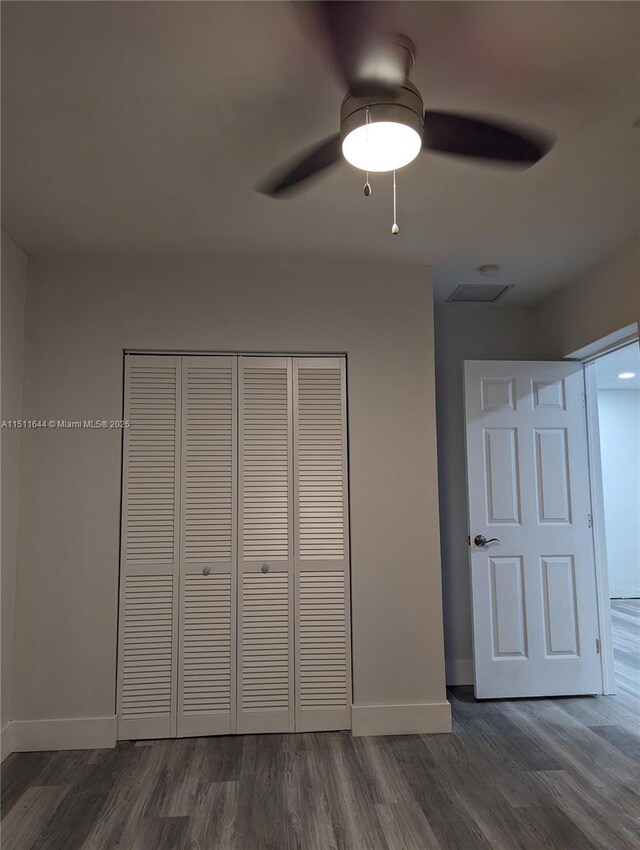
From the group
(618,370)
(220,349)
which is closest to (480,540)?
Answer: (220,349)

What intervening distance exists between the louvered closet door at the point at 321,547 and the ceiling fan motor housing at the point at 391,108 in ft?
6.23

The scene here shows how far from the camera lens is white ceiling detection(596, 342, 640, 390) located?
19.6 ft

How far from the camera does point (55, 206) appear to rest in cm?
278

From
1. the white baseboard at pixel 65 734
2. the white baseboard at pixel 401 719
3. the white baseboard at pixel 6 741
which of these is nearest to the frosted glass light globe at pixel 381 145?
the white baseboard at pixel 401 719

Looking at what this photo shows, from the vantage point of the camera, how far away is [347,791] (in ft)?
8.79

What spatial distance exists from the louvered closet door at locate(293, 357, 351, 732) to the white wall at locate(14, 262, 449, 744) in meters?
0.08

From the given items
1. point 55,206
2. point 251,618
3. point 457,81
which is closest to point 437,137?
point 457,81

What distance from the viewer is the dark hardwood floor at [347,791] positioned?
2324 mm

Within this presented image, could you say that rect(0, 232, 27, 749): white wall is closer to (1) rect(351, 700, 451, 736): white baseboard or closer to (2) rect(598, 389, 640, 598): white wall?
(1) rect(351, 700, 451, 736): white baseboard

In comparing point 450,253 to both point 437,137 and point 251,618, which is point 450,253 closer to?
point 437,137

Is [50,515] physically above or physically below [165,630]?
above

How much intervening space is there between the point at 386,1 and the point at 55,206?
1.84 m

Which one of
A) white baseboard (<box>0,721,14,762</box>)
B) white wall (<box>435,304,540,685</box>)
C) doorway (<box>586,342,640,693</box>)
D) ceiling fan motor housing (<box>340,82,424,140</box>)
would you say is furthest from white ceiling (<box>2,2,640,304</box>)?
doorway (<box>586,342,640,693</box>)

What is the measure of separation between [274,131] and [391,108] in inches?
26.0
